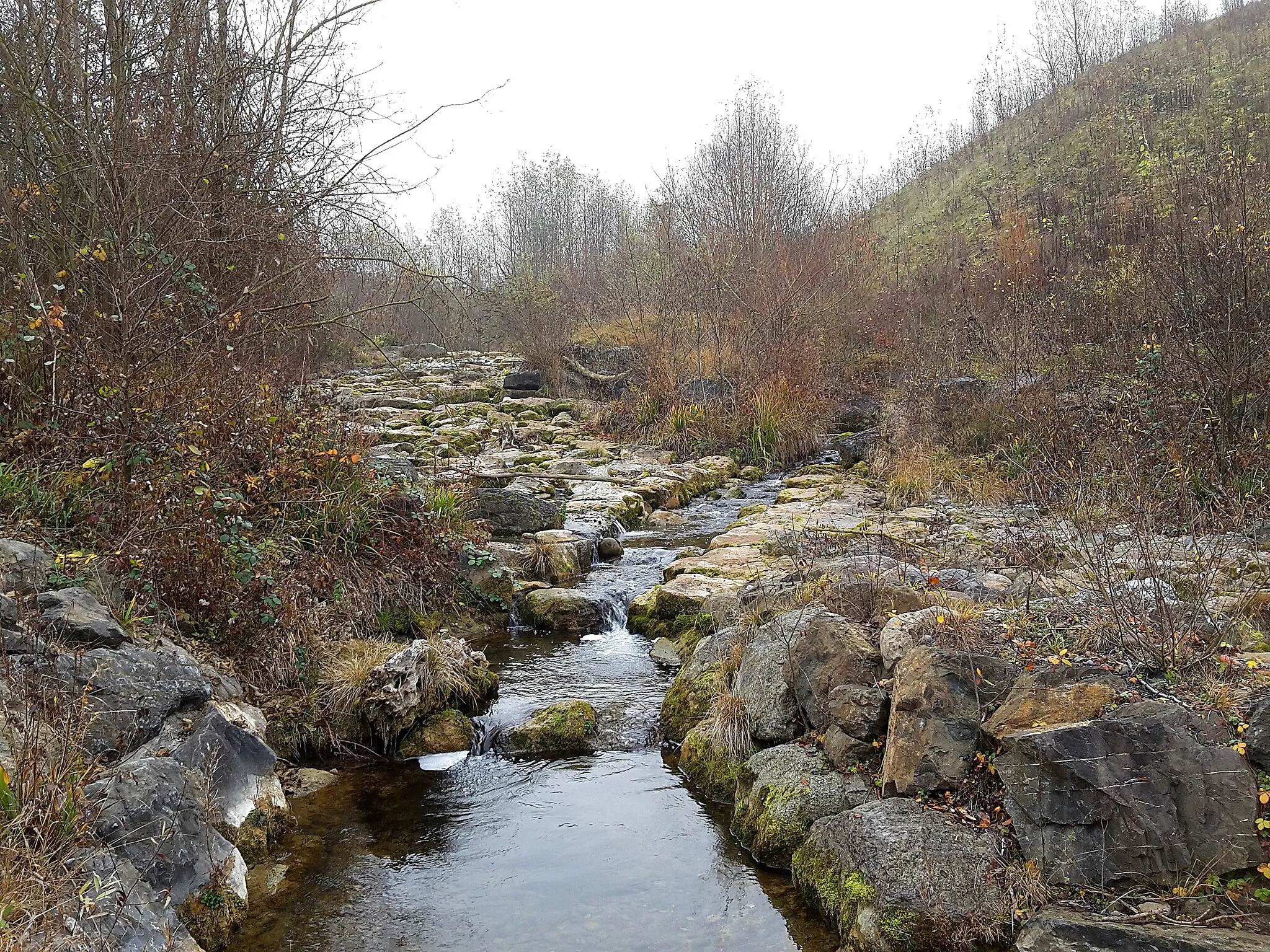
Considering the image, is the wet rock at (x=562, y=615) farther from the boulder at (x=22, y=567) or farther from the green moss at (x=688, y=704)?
the boulder at (x=22, y=567)

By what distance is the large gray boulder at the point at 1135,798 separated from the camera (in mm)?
2910

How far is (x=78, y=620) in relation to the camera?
3854mm

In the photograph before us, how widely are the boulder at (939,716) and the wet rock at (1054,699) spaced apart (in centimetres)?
11

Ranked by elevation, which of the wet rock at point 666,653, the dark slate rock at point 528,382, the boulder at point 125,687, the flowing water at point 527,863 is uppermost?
the dark slate rock at point 528,382

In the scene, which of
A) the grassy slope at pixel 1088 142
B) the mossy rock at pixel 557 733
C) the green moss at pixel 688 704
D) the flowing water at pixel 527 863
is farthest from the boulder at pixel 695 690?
the grassy slope at pixel 1088 142

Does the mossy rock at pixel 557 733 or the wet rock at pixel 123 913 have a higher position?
the wet rock at pixel 123 913

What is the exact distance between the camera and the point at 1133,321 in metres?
9.33

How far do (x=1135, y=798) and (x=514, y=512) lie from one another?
6660 mm

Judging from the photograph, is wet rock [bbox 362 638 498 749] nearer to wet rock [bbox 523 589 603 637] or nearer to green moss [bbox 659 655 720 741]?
green moss [bbox 659 655 720 741]

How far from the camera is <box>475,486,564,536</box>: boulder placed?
8789 mm

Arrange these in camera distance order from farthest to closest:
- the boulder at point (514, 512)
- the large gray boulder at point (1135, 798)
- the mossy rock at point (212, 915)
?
the boulder at point (514, 512), the mossy rock at point (212, 915), the large gray boulder at point (1135, 798)

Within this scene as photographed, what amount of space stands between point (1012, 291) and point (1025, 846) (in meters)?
11.7

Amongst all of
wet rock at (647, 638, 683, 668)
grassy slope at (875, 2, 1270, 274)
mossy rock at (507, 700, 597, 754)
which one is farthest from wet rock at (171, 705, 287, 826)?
grassy slope at (875, 2, 1270, 274)

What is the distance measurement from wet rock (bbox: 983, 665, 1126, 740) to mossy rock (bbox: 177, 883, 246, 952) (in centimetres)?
317
